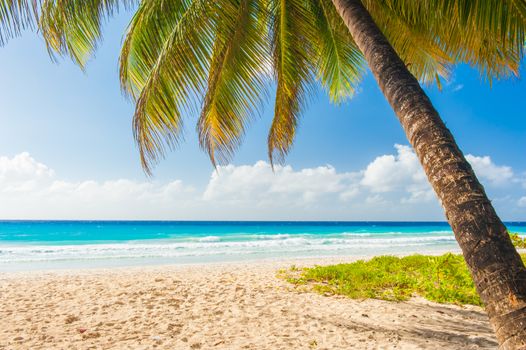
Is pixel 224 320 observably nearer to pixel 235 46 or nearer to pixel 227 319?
pixel 227 319

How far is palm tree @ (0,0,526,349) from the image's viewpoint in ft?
5.73

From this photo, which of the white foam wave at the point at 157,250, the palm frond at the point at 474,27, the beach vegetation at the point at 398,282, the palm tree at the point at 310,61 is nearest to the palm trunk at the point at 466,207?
the palm tree at the point at 310,61

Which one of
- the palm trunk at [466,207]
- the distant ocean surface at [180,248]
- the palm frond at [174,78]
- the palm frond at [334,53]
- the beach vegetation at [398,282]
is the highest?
the palm frond at [334,53]

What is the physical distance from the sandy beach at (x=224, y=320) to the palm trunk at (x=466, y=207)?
8.08 feet

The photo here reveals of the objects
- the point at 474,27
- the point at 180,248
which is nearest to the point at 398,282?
the point at 474,27

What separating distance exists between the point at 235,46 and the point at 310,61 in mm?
1513

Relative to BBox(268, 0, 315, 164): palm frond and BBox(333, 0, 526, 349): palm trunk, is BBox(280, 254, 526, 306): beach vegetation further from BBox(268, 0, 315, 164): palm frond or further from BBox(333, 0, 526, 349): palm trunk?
BBox(333, 0, 526, 349): palm trunk

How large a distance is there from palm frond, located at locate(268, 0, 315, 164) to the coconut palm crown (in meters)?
0.01

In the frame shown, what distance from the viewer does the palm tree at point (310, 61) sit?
1.75 meters

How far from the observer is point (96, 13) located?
4395 mm

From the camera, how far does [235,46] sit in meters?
4.48

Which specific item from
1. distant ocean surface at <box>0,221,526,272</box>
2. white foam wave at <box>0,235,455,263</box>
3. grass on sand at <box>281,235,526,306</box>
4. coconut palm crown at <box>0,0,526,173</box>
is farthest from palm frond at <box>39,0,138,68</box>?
white foam wave at <box>0,235,455,263</box>

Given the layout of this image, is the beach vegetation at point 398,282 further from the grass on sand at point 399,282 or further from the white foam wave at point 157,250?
the white foam wave at point 157,250

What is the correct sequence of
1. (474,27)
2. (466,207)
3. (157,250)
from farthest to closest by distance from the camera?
(157,250) → (474,27) → (466,207)
